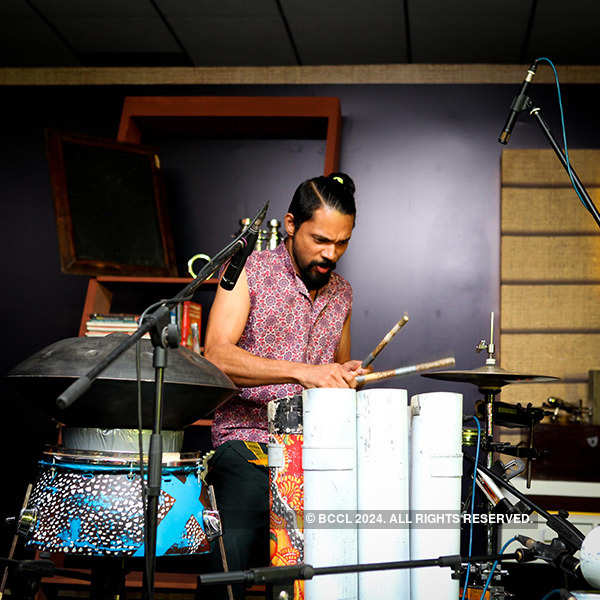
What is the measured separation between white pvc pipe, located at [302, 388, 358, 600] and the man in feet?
1.52

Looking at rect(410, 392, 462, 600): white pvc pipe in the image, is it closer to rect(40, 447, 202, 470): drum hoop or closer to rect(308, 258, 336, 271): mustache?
rect(40, 447, 202, 470): drum hoop

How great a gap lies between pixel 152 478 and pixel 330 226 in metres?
1.20

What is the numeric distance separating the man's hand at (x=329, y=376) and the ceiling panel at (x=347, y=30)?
2.33 meters

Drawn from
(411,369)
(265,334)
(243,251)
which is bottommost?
(411,369)

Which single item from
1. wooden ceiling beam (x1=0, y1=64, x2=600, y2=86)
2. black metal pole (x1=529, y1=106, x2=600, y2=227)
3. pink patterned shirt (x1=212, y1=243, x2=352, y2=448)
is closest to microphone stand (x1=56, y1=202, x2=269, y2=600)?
pink patterned shirt (x1=212, y1=243, x2=352, y2=448)

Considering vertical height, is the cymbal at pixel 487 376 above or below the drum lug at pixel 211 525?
above

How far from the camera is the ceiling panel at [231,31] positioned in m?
3.91

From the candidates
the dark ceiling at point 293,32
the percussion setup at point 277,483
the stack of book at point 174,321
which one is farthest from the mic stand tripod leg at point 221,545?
the dark ceiling at point 293,32

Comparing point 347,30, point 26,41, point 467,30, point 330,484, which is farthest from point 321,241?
point 26,41

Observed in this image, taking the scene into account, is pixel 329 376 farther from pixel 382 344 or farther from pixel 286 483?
pixel 286 483

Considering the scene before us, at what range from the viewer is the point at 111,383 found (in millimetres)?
1924

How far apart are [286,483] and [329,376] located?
1.02 feet

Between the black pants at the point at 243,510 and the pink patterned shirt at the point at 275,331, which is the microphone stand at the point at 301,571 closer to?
the black pants at the point at 243,510

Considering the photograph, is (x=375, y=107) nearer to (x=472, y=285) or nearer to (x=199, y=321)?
(x=472, y=285)
